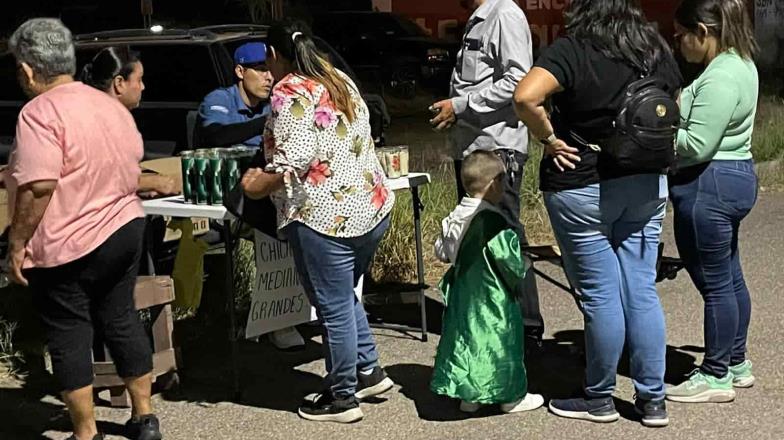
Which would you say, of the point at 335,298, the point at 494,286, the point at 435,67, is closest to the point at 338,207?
the point at 335,298

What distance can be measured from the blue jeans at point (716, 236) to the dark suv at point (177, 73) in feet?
11.4

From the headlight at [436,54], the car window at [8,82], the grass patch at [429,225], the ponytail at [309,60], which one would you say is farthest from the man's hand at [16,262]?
the headlight at [436,54]

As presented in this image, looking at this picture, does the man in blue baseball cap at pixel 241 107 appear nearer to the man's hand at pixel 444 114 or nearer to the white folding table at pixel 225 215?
the white folding table at pixel 225 215

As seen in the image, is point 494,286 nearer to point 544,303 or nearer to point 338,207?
point 338,207

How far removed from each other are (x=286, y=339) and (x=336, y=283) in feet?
4.76

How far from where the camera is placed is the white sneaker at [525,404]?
5.22 meters

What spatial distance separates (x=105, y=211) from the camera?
4535mm

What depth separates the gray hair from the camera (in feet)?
14.6

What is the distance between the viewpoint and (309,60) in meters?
4.79

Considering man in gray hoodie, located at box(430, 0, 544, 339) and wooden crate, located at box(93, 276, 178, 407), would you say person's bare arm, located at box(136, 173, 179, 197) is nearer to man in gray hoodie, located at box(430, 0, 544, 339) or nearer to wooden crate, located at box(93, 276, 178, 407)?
wooden crate, located at box(93, 276, 178, 407)

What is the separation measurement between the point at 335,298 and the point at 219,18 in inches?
645

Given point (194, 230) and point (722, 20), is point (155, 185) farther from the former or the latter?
point (722, 20)

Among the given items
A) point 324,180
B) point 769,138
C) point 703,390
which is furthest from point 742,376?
point 769,138

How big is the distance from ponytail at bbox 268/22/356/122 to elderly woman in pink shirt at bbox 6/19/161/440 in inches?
26.0
